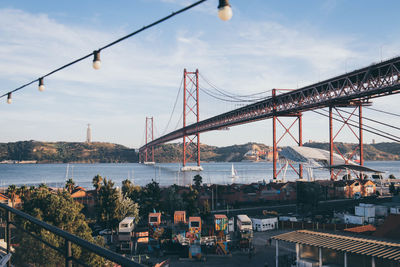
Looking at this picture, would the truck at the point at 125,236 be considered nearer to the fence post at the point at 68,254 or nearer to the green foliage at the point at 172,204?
the green foliage at the point at 172,204

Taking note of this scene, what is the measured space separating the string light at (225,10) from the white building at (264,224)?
99.5 feet

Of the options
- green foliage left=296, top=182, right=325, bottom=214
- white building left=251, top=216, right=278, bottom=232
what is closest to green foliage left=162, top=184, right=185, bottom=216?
white building left=251, top=216, right=278, bottom=232

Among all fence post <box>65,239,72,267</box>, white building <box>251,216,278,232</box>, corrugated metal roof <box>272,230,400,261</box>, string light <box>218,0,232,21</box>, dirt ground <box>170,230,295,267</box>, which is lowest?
dirt ground <box>170,230,295,267</box>

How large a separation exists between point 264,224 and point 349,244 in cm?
1589

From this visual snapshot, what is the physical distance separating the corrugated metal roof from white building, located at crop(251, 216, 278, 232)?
12.4m

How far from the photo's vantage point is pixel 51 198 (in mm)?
22250

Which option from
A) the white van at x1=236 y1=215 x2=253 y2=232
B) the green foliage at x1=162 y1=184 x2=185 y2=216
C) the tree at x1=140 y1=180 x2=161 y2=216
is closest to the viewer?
the white van at x1=236 y1=215 x2=253 y2=232

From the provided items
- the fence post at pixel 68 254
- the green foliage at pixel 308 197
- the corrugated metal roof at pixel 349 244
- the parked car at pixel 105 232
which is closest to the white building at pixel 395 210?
the green foliage at pixel 308 197

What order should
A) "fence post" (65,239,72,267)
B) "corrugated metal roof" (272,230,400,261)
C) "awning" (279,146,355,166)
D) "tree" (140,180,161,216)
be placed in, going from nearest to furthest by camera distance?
"fence post" (65,239,72,267) < "corrugated metal roof" (272,230,400,261) < "tree" (140,180,161,216) < "awning" (279,146,355,166)

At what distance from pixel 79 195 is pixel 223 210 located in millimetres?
20394

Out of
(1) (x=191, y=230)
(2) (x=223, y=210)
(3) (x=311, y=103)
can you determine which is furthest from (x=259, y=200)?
(1) (x=191, y=230)

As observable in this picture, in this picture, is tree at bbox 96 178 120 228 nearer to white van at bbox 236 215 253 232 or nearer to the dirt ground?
the dirt ground

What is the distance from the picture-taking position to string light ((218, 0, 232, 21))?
4377mm

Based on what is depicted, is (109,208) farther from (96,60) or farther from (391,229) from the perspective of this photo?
(96,60)
